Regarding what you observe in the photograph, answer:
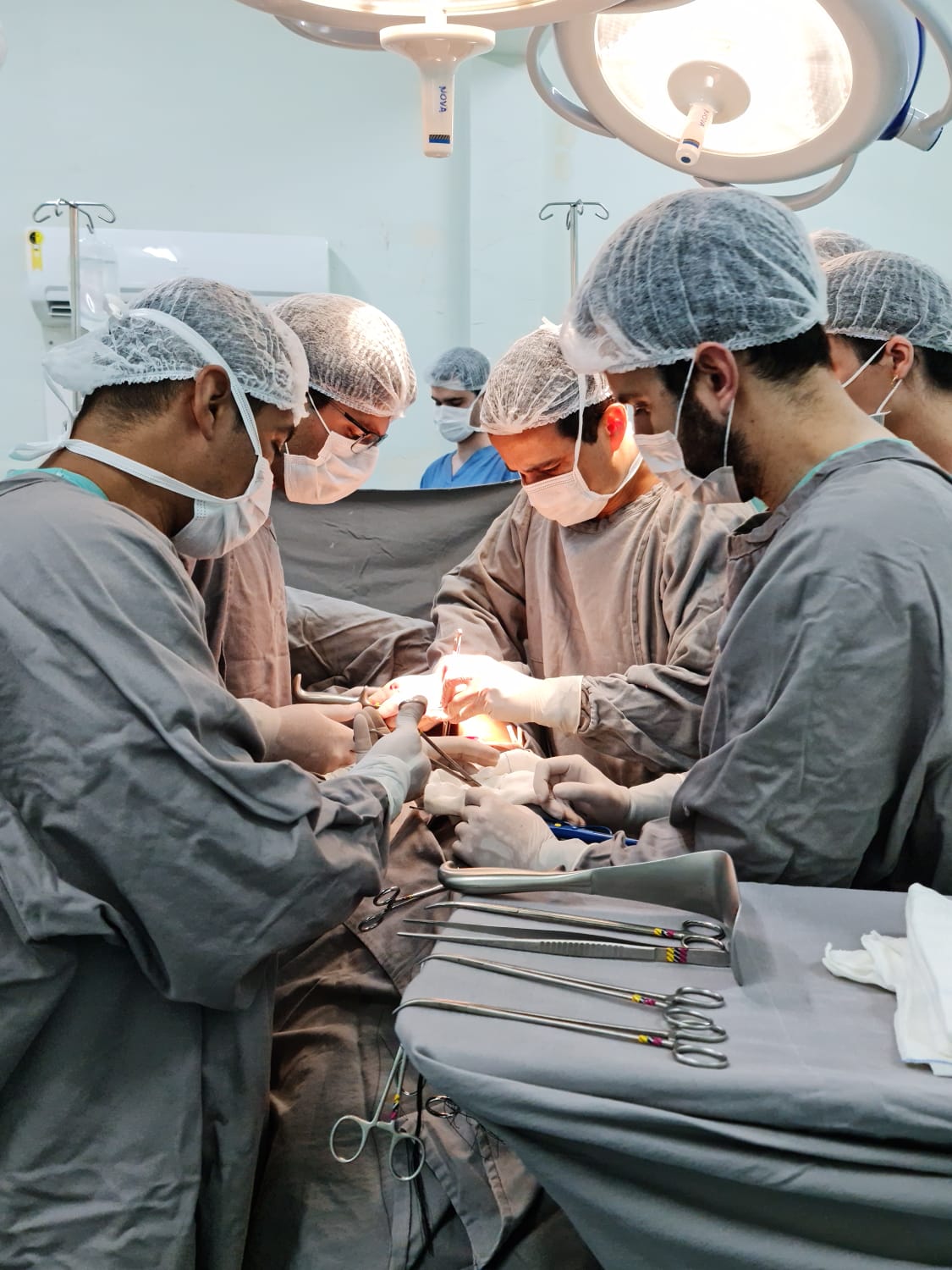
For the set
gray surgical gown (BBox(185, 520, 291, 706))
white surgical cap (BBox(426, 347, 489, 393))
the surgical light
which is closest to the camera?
the surgical light

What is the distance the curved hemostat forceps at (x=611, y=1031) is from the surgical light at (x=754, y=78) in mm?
1224

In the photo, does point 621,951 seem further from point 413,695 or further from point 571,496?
point 571,496

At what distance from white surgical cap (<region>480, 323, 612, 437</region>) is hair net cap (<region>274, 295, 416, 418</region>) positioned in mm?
264

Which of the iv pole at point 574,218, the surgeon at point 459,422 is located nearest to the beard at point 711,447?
the iv pole at point 574,218

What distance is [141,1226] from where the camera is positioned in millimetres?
1396

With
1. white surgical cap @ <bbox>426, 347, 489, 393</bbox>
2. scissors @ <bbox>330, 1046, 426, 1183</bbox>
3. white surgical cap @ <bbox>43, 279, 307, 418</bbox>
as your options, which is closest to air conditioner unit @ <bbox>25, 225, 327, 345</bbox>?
white surgical cap @ <bbox>426, 347, 489, 393</bbox>

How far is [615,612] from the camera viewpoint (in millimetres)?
2641

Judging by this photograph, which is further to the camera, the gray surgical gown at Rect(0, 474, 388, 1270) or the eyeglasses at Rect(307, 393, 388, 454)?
the eyeglasses at Rect(307, 393, 388, 454)

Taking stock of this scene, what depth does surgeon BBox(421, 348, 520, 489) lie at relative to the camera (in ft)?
18.1

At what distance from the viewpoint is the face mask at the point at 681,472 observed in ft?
5.90

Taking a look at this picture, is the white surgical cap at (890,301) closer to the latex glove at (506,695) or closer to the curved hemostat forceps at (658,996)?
the latex glove at (506,695)

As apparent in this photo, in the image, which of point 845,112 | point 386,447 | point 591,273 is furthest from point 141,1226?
point 386,447

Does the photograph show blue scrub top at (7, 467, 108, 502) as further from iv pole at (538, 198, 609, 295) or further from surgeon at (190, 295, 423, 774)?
iv pole at (538, 198, 609, 295)

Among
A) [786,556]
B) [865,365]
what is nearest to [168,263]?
[865,365]
